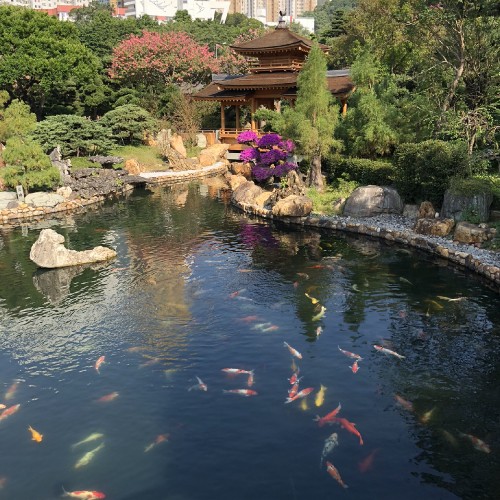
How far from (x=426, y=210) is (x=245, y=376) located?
704 inches

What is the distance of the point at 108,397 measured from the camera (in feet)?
47.6

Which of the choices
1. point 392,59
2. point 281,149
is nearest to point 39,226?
→ point 281,149

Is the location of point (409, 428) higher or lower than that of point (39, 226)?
lower

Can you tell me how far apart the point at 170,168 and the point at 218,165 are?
5.18 m

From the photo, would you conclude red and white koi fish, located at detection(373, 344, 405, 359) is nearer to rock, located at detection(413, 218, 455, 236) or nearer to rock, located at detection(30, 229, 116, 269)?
rock, located at detection(413, 218, 455, 236)

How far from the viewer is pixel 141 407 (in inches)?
552

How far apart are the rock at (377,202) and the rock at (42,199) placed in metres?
21.8

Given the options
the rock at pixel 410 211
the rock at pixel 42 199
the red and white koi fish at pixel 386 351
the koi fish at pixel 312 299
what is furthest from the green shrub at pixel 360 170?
the rock at pixel 42 199

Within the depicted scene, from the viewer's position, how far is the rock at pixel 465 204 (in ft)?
85.9

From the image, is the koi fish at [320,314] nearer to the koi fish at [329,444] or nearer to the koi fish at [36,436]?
the koi fish at [329,444]

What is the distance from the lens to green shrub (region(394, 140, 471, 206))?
1096 inches

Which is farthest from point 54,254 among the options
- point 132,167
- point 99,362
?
point 132,167

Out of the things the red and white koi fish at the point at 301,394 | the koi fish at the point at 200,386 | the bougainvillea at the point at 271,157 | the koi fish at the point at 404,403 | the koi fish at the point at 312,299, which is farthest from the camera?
the bougainvillea at the point at 271,157

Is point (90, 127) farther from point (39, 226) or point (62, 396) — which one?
point (62, 396)
